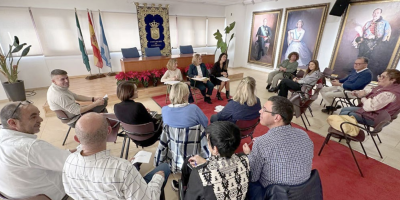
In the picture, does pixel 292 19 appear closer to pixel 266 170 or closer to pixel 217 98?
pixel 217 98

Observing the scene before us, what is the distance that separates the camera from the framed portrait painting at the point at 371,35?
4.24 metres

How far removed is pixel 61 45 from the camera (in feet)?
18.8

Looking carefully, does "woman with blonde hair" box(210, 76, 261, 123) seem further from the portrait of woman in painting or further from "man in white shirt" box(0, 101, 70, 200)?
the portrait of woman in painting

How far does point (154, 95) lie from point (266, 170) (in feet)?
14.0

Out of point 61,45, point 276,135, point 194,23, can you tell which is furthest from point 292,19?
point 61,45

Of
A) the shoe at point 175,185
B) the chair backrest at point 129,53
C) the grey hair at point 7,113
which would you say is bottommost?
the shoe at point 175,185

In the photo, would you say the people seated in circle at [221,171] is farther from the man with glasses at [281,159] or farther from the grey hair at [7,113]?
the grey hair at [7,113]

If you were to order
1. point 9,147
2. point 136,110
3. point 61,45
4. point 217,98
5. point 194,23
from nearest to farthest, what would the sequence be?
A: point 9,147 < point 136,110 < point 217,98 < point 61,45 < point 194,23

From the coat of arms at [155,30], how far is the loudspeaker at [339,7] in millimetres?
6109

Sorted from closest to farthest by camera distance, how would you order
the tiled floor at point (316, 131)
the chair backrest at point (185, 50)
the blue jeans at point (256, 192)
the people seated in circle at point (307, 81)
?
the blue jeans at point (256, 192) < the tiled floor at point (316, 131) < the people seated in circle at point (307, 81) < the chair backrest at point (185, 50)

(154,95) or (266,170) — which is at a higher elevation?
(266,170)

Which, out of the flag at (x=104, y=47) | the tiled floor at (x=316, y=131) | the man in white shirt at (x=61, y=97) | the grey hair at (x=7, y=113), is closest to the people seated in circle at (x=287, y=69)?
the tiled floor at (x=316, y=131)

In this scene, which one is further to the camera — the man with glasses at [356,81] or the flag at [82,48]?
the flag at [82,48]

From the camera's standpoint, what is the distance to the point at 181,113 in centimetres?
175
